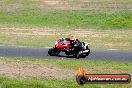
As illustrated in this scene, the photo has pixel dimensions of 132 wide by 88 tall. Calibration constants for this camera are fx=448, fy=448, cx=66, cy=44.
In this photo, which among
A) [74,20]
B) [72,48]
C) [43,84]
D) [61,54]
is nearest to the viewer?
[43,84]

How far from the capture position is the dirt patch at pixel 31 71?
75.6 feet

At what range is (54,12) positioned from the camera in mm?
47500

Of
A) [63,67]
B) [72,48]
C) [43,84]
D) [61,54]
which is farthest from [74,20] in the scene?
[43,84]

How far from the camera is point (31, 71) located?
23922mm

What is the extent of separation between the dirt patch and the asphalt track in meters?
3.47

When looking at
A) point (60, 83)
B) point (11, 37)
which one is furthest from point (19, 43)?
point (60, 83)

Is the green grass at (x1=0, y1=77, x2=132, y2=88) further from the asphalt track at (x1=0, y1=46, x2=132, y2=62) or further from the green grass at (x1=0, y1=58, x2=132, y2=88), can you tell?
the asphalt track at (x1=0, y1=46, x2=132, y2=62)

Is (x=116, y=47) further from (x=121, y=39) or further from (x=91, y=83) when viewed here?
(x=91, y=83)

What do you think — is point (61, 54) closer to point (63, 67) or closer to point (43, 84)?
point (63, 67)

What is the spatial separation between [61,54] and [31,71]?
6.66m

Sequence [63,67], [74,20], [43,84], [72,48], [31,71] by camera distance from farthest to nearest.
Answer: [74,20]
[72,48]
[63,67]
[31,71]
[43,84]

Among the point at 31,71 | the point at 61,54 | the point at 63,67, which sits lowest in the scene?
the point at 61,54

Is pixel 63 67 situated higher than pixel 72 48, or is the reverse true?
pixel 72 48

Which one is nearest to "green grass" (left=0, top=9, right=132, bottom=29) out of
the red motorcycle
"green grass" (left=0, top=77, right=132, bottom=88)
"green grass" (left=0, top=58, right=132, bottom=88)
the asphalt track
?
the asphalt track
